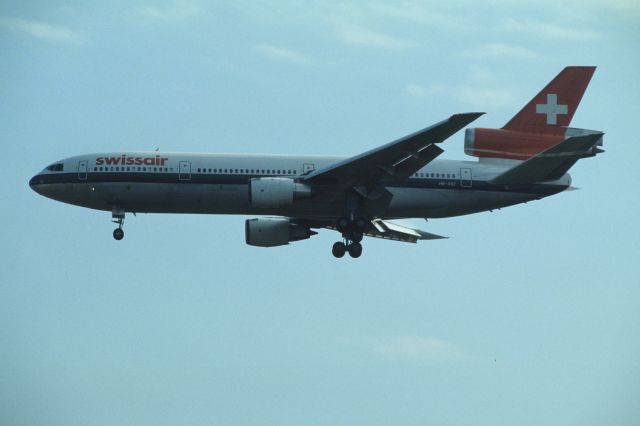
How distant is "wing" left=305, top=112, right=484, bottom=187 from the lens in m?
52.7

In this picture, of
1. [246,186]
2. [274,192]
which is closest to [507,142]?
[274,192]

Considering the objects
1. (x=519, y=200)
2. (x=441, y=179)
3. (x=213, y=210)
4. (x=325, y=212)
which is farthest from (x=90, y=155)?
(x=519, y=200)

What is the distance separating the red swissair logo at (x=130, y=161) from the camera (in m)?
58.2

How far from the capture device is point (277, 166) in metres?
57.7

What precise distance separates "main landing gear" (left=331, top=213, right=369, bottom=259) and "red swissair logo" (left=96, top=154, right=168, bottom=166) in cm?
873

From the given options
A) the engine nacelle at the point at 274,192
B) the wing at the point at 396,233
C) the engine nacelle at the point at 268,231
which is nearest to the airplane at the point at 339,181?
the engine nacelle at the point at 274,192

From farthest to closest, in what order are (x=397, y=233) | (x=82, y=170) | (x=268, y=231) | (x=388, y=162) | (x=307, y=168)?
(x=397, y=233) < (x=268, y=231) < (x=82, y=170) < (x=307, y=168) < (x=388, y=162)

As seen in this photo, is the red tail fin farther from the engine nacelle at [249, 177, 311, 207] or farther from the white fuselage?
the engine nacelle at [249, 177, 311, 207]

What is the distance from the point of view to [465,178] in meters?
57.9

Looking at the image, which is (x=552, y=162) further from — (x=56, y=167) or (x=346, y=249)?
(x=56, y=167)

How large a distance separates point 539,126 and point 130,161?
1915cm

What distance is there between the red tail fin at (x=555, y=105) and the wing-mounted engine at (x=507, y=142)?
46 centimetres

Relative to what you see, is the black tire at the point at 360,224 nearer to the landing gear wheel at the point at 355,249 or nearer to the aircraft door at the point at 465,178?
the landing gear wheel at the point at 355,249

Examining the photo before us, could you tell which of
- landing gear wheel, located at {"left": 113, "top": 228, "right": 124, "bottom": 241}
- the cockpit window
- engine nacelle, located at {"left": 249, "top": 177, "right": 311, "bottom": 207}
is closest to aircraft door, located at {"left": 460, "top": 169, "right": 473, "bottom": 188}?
engine nacelle, located at {"left": 249, "top": 177, "right": 311, "bottom": 207}
